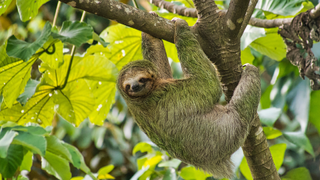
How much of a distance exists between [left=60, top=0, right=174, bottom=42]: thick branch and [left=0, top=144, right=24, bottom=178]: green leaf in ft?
5.16

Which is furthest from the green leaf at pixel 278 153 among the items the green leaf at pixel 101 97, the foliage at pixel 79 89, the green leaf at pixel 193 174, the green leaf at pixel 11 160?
the green leaf at pixel 11 160

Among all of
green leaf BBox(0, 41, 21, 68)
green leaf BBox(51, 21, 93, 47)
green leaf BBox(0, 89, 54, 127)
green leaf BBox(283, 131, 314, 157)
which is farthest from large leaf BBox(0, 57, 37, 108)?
green leaf BBox(283, 131, 314, 157)

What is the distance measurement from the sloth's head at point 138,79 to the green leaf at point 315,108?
118 inches

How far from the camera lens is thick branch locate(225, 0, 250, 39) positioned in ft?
11.0

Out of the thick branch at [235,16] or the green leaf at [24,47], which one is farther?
the thick branch at [235,16]

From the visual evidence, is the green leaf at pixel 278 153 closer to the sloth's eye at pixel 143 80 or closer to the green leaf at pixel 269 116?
the green leaf at pixel 269 116

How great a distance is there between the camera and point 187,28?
3.76 meters

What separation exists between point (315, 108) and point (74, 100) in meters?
4.17

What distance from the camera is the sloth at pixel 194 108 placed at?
3938 mm

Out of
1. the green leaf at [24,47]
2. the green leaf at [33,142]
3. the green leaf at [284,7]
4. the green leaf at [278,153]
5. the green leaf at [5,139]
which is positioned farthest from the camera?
the green leaf at [278,153]

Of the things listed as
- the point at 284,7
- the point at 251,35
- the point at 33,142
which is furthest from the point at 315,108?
the point at 33,142

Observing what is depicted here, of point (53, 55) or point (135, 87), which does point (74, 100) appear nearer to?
point (53, 55)

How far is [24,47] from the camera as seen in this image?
3.18 meters

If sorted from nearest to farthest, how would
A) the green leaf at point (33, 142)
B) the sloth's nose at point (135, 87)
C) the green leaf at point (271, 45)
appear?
the green leaf at point (33, 142) < the sloth's nose at point (135, 87) < the green leaf at point (271, 45)
